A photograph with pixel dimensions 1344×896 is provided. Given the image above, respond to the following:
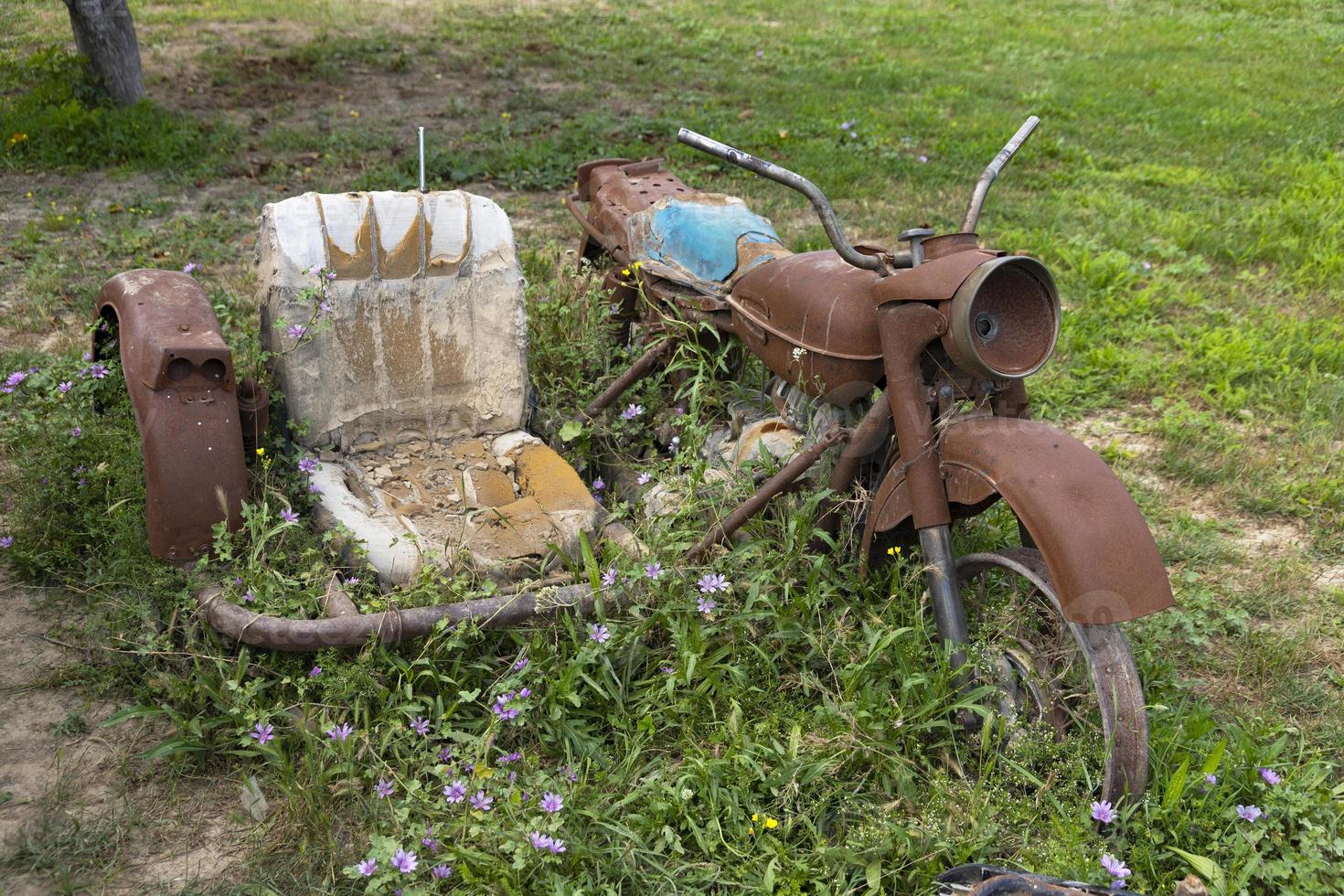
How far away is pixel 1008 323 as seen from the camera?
2.75 meters

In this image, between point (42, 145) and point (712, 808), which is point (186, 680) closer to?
point (712, 808)

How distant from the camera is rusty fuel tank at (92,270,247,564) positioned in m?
2.88

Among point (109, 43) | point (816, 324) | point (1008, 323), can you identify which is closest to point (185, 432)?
point (816, 324)

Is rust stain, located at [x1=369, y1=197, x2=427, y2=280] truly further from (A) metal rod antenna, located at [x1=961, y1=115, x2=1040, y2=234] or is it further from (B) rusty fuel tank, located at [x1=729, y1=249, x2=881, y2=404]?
(A) metal rod antenna, located at [x1=961, y1=115, x2=1040, y2=234]

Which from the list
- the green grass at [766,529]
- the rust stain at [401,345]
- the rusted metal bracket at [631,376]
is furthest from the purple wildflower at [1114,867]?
the rust stain at [401,345]

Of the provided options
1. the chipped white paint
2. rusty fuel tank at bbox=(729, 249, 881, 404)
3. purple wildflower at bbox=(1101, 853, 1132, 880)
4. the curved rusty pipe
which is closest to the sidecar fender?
rusty fuel tank at bbox=(729, 249, 881, 404)

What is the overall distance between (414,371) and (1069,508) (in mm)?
2279

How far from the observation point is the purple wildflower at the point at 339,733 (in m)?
2.66

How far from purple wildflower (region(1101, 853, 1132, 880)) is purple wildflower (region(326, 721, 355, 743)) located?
177 centimetres

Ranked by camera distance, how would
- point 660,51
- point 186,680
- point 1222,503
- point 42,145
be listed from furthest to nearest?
point 660,51
point 42,145
point 1222,503
point 186,680

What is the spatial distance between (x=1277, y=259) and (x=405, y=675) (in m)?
5.55

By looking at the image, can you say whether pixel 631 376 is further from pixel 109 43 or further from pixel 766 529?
pixel 109 43

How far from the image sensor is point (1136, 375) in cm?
501

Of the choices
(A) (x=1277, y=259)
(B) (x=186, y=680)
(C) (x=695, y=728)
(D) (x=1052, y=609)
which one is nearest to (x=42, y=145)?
(B) (x=186, y=680)
